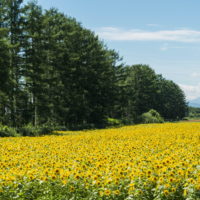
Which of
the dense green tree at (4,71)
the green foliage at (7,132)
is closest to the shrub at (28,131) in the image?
the green foliage at (7,132)

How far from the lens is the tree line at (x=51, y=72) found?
104ft

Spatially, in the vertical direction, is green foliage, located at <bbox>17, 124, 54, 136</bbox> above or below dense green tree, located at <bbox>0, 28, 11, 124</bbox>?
below

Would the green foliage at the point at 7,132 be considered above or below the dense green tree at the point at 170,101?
below

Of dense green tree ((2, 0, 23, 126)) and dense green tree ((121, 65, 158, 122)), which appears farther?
dense green tree ((121, 65, 158, 122))

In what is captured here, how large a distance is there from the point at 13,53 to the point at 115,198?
2780cm

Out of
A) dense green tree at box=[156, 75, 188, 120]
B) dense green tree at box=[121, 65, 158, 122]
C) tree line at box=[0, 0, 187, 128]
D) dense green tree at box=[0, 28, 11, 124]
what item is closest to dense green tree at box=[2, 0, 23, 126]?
tree line at box=[0, 0, 187, 128]

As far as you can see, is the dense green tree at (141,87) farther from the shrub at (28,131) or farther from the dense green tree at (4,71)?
the shrub at (28,131)

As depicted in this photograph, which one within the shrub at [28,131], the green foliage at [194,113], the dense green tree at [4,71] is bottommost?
the shrub at [28,131]

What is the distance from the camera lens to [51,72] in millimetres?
40344

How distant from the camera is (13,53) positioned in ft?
105

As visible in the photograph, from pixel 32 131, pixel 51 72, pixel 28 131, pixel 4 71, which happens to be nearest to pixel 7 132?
pixel 28 131

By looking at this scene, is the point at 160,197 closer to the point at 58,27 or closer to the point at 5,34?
the point at 5,34

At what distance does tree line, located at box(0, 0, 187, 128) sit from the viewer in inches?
1253

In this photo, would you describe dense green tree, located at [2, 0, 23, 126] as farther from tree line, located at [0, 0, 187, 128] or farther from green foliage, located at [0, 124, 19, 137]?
green foliage, located at [0, 124, 19, 137]
